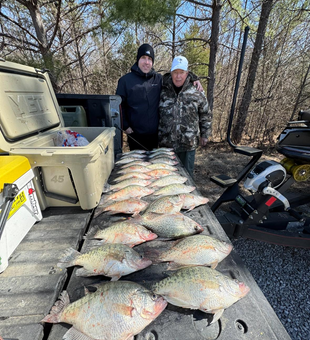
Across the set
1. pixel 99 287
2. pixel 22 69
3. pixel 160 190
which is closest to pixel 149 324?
pixel 99 287

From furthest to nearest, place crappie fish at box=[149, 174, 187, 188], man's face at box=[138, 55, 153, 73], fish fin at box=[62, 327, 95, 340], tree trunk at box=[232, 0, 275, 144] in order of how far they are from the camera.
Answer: tree trunk at box=[232, 0, 275, 144], man's face at box=[138, 55, 153, 73], crappie fish at box=[149, 174, 187, 188], fish fin at box=[62, 327, 95, 340]

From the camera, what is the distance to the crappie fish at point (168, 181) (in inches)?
81.7

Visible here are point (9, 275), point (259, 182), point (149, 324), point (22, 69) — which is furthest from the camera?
point (259, 182)

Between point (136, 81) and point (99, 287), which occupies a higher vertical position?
point (136, 81)

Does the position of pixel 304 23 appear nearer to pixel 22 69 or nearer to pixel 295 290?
pixel 295 290

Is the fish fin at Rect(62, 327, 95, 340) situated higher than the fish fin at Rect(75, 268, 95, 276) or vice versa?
the fish fin at Rect(75, 268, 95, 276)

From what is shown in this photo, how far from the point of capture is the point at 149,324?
93cm

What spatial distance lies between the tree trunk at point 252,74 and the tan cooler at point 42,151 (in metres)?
6.48

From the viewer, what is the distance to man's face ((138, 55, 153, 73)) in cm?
307

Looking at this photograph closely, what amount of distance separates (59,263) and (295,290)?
2.69 m

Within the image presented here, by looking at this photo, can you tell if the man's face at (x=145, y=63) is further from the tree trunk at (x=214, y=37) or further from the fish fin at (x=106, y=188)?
the tree trunk at (x=214, y=37)

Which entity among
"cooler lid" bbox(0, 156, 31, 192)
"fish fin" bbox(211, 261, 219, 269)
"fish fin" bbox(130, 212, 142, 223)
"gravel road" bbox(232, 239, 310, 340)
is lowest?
"gravel road" bbox(232, 239, 310, 340)

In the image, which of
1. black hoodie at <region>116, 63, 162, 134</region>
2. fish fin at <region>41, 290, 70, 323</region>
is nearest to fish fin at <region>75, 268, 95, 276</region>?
fish fin at <region>41, 290, 70, 323</region>

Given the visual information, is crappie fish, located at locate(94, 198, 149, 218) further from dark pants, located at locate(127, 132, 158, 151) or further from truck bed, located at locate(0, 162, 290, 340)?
dark pants, located at locate(127, 132, 158, 151)
